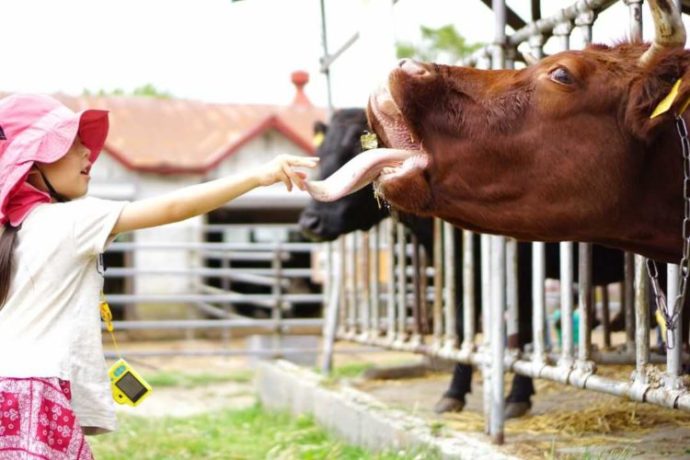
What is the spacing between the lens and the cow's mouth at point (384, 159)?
8.95ft

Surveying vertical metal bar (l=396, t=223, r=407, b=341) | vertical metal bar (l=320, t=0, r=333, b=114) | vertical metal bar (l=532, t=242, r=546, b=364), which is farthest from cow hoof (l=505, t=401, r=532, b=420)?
vertical metal bar (l=320, t=0, r=333, b=114)

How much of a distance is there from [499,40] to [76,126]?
1.84m

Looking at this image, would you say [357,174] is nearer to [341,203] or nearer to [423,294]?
[423,294]

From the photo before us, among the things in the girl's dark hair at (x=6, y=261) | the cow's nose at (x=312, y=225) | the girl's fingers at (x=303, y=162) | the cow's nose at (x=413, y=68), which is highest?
the cow's nose at (x=413, y=68)

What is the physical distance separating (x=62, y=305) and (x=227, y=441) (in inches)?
113


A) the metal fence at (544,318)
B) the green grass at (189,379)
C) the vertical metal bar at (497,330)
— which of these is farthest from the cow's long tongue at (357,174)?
the green grass at (189,379)

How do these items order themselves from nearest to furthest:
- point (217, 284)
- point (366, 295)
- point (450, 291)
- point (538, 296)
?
point (538, 296) → point (450, 291) → point (366, 295) → point (217, 284)

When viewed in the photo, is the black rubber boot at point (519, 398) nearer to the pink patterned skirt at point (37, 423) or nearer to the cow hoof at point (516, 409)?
the cow hoof at point (516, 409)

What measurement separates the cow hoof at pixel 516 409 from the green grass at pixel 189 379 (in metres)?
4.52

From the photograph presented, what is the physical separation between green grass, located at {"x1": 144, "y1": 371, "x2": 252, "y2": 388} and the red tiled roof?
6.28 m

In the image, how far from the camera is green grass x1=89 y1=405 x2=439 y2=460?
482 cm

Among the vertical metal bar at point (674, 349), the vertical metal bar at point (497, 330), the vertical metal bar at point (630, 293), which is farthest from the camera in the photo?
the vertical metal bar at point (497, 330)

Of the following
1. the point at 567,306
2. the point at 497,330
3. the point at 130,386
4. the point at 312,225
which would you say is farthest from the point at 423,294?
the point at 130,386

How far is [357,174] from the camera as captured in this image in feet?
8.96
